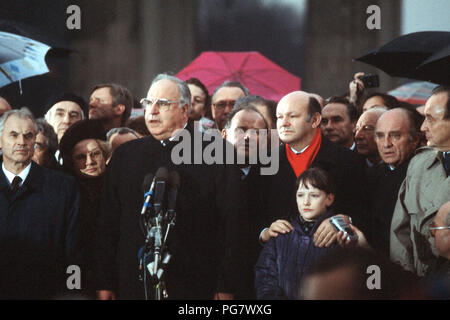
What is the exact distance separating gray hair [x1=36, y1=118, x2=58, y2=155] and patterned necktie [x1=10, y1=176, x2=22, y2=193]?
3.24ft

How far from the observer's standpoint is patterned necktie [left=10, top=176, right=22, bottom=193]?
4578mm

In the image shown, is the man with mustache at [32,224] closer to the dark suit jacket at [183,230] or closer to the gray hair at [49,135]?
the dark suit jacket at [183,230]

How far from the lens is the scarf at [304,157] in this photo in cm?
463

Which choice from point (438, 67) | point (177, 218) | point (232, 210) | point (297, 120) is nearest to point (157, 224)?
point (177, 218)

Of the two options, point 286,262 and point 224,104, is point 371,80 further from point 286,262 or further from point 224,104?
point 286,262

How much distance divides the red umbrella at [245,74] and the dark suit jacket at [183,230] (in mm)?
3588

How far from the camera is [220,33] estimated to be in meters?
12.5

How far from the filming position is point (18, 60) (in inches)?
187

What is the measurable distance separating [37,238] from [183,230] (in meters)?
0.93

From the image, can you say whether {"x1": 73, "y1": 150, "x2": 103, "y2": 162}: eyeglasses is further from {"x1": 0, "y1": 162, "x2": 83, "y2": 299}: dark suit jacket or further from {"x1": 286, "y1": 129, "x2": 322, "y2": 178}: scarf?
{"x1": 286, "y1": 129, "x2": 322, "y2": 178}: scarf

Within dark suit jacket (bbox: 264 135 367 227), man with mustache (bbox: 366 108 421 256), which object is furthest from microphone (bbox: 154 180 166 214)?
man with mustache (bbox: 366 108 421 256)
